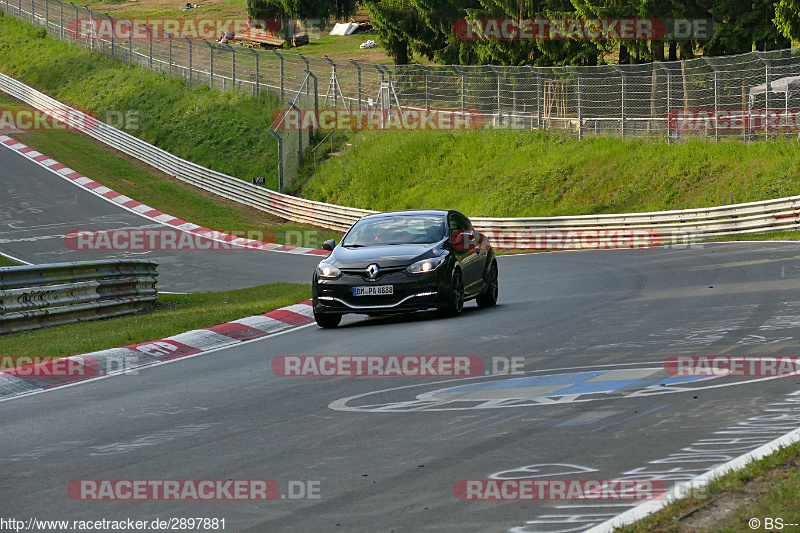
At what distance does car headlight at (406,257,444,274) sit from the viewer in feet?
46.5

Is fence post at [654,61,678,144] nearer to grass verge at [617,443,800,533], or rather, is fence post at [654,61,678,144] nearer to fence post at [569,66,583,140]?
fence post at [569,66,583,140]

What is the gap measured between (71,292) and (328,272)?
4.98 metres

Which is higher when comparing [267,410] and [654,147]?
[654,147]

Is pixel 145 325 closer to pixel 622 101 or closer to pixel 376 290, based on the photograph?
pixel 376 290

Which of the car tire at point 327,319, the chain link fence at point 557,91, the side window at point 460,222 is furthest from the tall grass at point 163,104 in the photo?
the car tire at point 327,319

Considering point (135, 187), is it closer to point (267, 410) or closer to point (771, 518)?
point (267, 410)

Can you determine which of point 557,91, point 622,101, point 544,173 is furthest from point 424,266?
point 557,91

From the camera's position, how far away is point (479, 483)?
5785 millimetres

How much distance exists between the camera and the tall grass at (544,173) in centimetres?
3177

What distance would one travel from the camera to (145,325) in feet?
49.7

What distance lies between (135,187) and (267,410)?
123ft

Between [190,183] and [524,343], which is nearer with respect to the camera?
[524,343]

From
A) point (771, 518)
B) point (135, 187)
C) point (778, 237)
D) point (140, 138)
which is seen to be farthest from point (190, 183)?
point (771, 518)

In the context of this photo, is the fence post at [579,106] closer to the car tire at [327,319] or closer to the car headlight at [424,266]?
the car headlight at [424,266]
